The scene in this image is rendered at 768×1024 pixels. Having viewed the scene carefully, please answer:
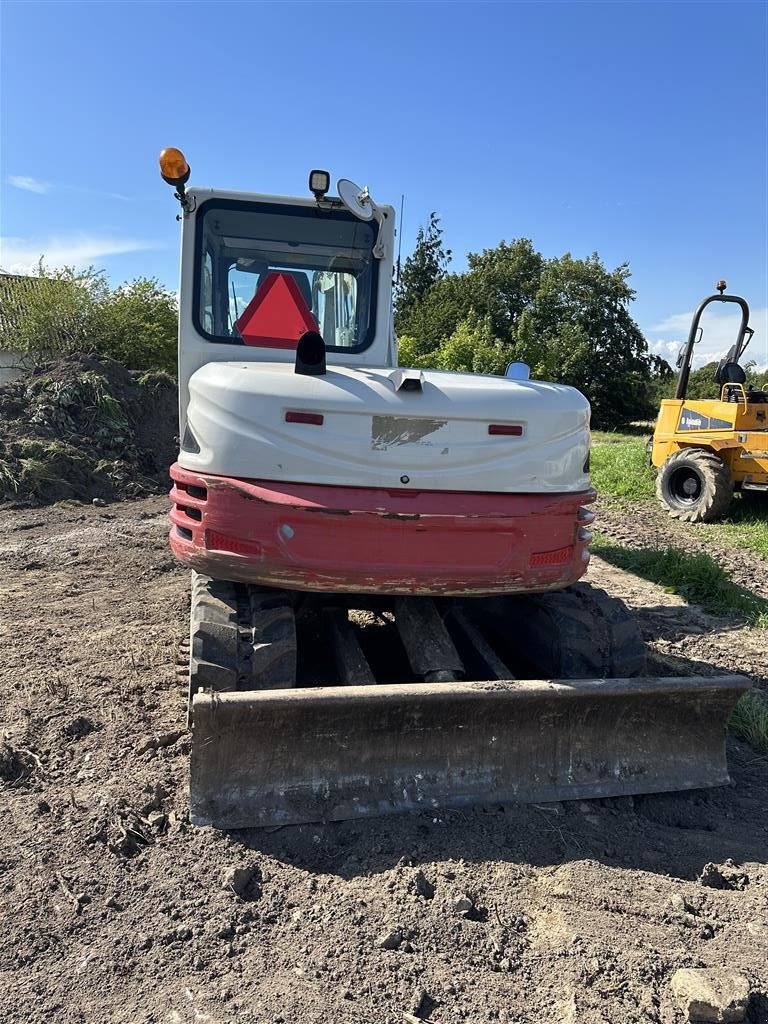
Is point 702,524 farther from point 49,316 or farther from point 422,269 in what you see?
point 422,269

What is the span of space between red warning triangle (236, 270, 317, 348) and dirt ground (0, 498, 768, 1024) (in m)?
2.08

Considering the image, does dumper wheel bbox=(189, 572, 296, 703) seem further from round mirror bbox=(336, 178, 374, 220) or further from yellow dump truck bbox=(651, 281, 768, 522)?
yellow dump truck bbox=(651, 281, 768, 522)

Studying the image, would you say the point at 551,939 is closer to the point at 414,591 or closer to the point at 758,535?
the point at 414,591

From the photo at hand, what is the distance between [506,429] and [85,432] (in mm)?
10501

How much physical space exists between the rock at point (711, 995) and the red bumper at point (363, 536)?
5.08 ft

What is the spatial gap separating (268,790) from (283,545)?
0.99 metres

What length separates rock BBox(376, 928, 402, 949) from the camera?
230cm

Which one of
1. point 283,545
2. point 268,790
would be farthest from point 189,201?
point 268,790

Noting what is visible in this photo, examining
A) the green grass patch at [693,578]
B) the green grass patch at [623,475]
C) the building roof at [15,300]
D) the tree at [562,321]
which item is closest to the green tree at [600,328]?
the tree at [562,321]

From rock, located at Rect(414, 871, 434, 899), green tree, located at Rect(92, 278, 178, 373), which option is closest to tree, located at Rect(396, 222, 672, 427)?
green tree, located at Rect(92, 278, 178, 373)

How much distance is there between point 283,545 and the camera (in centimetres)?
303

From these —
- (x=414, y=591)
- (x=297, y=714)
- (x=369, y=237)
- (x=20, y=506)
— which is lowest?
(x=20, y=506)

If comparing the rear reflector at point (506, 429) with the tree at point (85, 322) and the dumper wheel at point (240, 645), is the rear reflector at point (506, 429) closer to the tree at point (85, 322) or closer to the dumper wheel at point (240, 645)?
the dumper wheel at point (240, 645)

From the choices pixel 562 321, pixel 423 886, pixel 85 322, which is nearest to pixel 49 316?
pixel 85 322
